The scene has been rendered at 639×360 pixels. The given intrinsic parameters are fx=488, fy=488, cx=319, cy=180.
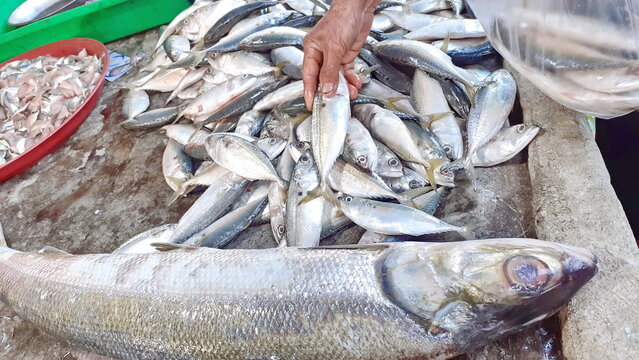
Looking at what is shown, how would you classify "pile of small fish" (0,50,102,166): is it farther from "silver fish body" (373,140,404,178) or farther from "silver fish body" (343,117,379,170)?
"silver fish body" (373,140,404,178)

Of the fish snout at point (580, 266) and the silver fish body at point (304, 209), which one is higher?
the fish snout at point (580, 266)

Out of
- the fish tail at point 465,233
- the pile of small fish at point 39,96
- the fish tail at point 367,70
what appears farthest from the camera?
the pile of small fish at point 39,96

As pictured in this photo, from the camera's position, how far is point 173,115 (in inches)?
150

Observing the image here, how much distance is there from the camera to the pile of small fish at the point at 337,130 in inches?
106

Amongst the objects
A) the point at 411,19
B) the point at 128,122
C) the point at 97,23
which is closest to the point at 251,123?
the point at 128,122

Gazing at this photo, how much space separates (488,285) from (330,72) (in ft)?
4.54

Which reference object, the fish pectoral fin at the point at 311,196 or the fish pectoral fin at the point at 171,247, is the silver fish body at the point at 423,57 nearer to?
the fish pectoral fin at the point at 311,196

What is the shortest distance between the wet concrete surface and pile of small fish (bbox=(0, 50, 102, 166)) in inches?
9.4

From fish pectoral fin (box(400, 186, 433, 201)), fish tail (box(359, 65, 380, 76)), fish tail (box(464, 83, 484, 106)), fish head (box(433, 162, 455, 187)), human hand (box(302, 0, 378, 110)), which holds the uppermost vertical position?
human hand (box(302, 0, 378, 110))

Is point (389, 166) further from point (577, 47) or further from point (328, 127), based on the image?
point (577, 47)

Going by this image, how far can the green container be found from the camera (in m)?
5.04

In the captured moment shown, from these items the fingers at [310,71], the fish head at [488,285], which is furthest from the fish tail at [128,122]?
the fish head at [488,285]

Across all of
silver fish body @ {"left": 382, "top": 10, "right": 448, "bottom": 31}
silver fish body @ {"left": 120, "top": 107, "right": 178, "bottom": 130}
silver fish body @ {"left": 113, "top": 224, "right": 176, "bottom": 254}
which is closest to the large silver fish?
silver fish body @ {"left": 113, "top": 224, "right": 176, "bottom": 254}

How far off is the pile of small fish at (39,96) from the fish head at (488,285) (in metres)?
3.55
